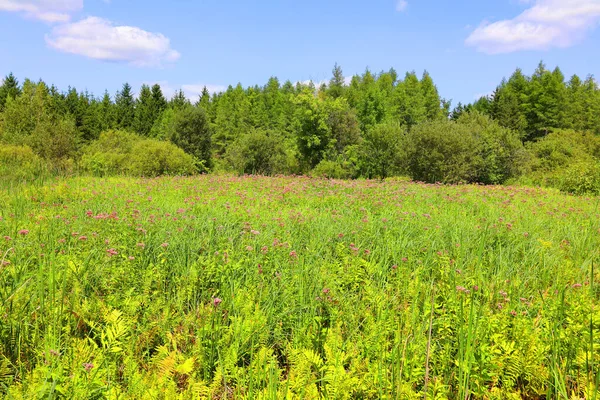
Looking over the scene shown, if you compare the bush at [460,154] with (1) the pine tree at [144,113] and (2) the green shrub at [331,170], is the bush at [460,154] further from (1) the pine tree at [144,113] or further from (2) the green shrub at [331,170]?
(1) the pine tree at [144,113]

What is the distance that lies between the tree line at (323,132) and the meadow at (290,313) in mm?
9504

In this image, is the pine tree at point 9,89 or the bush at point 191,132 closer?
the bush at point 191,132

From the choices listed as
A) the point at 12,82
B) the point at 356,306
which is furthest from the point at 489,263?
the point at 12,82

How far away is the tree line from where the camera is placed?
25.1 metres

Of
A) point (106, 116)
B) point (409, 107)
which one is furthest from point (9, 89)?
point (409, 107)

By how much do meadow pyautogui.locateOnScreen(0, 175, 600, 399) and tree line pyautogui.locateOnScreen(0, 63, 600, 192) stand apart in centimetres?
950

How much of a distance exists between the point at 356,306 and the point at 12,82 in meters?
73.4

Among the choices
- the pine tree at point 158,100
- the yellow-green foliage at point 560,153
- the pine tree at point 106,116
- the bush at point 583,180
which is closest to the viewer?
the bush at point 583,180

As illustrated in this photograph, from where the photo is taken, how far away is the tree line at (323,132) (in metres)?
25.1

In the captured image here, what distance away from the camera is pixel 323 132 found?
125 ft

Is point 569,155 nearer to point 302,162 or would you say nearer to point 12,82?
point 302,162

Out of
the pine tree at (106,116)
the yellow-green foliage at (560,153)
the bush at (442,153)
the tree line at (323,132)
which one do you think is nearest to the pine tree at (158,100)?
the tree line at (323,132)

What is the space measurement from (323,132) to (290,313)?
1426 inches

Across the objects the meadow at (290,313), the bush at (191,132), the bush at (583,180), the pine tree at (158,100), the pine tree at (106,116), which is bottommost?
the meadow at (290,313)
